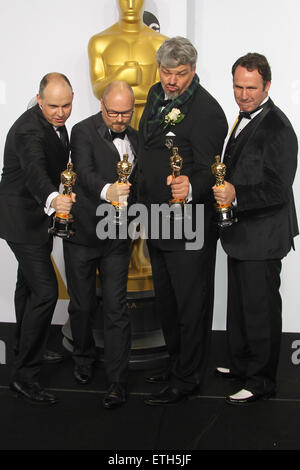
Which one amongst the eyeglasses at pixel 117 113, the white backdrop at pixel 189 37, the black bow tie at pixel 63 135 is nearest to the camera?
the eyeglasses at pixel 117 113

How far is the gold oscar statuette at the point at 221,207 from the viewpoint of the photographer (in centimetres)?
306

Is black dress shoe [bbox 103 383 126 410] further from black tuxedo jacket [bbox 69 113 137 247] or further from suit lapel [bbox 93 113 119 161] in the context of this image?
suit lapel [bbox 93 113 119 161]

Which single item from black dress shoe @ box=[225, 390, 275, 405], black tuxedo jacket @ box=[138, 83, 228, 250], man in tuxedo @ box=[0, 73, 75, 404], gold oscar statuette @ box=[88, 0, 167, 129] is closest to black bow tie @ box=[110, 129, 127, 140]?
black tuxedo jacket @ box=[138, 83, 228, 250]

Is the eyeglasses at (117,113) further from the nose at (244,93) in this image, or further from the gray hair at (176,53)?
the nose at (244,93)

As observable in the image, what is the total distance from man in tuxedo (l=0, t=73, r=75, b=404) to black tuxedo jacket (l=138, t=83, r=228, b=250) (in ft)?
1.38

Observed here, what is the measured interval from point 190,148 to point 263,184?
0.37 m

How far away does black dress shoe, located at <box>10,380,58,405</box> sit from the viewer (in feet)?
11.0

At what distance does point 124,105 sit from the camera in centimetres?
316

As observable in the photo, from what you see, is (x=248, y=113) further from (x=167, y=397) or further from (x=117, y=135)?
(x=167, y=397)

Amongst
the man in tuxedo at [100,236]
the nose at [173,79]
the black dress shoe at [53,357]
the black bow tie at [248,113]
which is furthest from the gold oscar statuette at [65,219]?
the black dress shoe at [53,357]

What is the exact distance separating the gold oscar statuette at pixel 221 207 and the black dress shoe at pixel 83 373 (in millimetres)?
1135

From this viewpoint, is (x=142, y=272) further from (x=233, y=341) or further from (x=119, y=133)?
(x=119, y=133)

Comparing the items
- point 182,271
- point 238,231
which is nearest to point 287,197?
point 238,231

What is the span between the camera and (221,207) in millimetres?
3131
